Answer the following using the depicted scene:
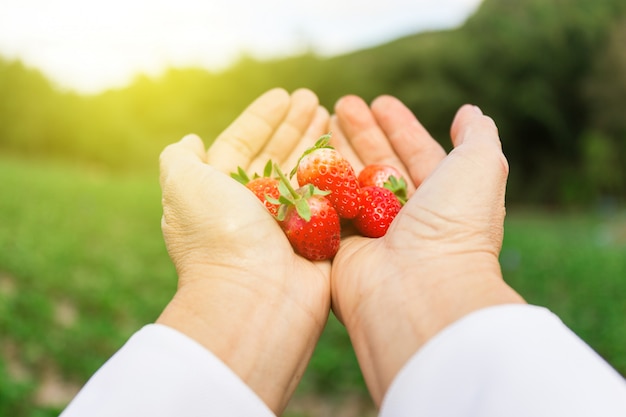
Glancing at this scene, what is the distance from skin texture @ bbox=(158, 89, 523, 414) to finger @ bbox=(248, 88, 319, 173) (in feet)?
1.50

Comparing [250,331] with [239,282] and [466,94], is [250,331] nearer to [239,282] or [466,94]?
[239,282]

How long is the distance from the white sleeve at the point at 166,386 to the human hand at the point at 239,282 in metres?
0.07

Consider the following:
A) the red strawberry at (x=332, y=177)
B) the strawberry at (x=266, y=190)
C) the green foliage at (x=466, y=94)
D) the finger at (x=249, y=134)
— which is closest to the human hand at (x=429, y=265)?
the red strawberry at (x=332, y=177)

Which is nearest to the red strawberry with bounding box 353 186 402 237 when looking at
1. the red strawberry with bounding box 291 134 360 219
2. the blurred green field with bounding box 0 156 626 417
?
the red strawberry with bounding box 291 134 360 219

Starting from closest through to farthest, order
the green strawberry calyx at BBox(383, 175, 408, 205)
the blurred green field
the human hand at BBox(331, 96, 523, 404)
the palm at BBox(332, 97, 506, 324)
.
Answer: the human hand at BBox(331, 96, 523, 404) → the palm at BBox(332, 97, 506, 324) → the green strawberry calyx at BBox(383, 175, 408, 205) → the blurred green field

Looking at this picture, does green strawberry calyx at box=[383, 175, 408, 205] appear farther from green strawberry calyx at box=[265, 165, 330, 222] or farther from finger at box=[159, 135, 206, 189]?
finger at box=[159, 135, 206, 189]

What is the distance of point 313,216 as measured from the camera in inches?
63.2

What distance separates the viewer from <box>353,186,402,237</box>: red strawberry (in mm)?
1733

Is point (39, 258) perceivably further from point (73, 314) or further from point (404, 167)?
point (404, 167)

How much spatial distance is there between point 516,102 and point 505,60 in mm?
1086

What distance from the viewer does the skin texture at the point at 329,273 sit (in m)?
1.27

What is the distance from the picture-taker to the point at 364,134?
229cm

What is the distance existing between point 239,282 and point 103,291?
320cm

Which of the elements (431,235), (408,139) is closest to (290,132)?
(408,139)
